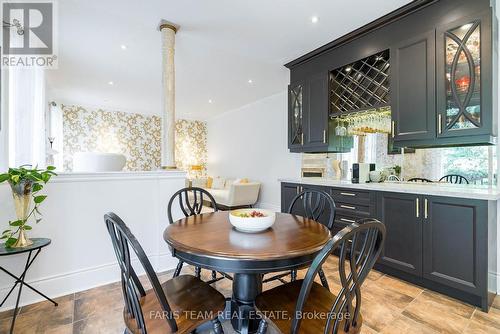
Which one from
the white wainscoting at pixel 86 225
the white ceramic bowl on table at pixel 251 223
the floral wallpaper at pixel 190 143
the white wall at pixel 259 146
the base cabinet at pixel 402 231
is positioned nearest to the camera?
the white ceramic bowl on table at pixel 251 223

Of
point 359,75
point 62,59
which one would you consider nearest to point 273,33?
point 359,75

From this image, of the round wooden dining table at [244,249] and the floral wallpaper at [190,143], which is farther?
the floral wallpaper at [190,143]

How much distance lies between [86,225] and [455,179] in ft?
12.2

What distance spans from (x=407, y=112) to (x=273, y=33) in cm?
180

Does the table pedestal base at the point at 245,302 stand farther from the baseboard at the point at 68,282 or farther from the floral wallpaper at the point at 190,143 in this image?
the floral wallpaper at the point at 190,143

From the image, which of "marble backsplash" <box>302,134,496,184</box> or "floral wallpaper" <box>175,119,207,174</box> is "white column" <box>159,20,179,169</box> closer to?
"marble backsplash" <box>302,134,496,184</box>

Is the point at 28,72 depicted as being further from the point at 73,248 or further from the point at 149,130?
the point at 149,130

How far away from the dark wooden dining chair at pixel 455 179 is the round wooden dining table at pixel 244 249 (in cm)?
191

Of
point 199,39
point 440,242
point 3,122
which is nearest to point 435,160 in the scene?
point 440,242

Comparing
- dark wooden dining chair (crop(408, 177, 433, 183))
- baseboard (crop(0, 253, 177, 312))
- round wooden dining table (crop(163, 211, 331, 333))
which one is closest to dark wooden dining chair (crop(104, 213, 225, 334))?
round wooden dining table (crop(163, 211, 331, 333))

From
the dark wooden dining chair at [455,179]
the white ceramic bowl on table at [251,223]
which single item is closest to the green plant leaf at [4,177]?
the white ceramic bowl on table at [251,223]

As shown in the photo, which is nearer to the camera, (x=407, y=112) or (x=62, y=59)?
(x=407, y=112)

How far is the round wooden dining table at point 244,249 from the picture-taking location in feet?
3.48

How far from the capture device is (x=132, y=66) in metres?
4.11
